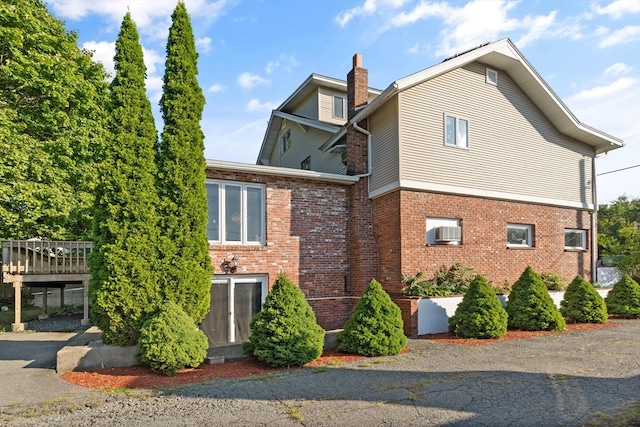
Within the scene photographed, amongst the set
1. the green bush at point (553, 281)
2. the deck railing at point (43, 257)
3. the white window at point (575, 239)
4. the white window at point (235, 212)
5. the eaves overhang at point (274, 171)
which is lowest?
the green bush at point (553, 281)

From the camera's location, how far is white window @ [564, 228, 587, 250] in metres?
14.3

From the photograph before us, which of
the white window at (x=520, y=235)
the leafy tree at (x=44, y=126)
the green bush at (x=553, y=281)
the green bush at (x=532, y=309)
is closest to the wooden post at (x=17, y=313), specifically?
the leafy tree at (x=44, y=126)

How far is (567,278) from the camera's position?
1375 cm

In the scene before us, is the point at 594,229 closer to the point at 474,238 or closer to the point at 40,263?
the point at 474,238

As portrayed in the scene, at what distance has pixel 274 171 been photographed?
35.3 feet

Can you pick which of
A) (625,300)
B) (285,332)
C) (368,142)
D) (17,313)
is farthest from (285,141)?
(625,300)

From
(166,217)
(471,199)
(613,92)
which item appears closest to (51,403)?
(166,217)

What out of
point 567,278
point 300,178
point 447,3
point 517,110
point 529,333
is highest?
point 447,3

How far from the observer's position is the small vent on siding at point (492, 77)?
13086mm

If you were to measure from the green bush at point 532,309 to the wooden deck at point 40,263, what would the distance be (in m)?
12.9

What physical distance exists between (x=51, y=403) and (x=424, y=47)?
10.5 m

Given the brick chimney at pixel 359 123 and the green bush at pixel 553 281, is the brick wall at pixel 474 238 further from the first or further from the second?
the brick chimney at pixel 359 123

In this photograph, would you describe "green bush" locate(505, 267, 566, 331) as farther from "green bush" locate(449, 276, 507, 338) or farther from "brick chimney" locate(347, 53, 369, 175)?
"brick chimney" locate(347, 53, 369, 175)

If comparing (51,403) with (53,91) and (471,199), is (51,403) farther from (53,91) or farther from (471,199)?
(53,91)
